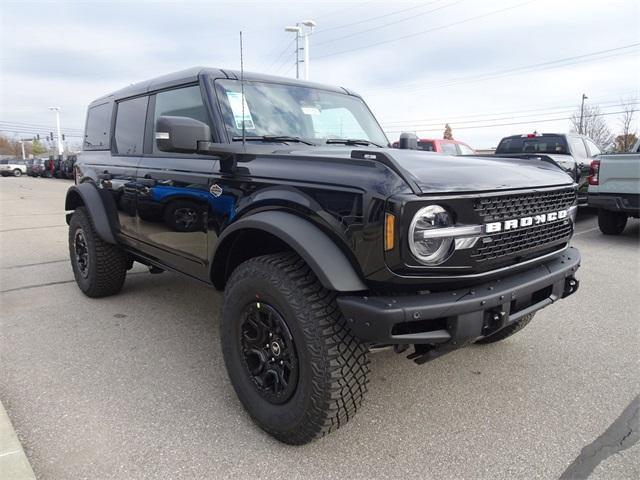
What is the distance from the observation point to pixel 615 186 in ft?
24.1

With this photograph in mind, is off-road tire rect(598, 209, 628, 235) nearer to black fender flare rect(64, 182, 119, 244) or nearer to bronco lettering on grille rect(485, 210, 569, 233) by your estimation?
bronco lettering on grille rect(485, 210, 569, 233)

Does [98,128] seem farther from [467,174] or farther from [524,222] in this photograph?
[524,222]

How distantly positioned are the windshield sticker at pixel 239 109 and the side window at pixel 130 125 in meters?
1.08

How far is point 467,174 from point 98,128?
3916 mm

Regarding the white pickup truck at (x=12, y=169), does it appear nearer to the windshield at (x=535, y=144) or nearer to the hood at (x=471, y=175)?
the windshield at (x=535, y=144)

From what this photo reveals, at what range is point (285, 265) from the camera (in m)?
2.26

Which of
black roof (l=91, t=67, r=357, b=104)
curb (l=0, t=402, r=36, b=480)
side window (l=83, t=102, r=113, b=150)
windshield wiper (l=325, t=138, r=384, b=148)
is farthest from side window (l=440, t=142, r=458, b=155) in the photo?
curb (l=0, t=402, r=36, b=480)

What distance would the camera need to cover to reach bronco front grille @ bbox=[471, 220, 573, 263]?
6.81 feet

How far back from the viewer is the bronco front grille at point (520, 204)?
2094mm

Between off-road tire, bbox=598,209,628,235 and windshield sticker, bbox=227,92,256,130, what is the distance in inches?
280

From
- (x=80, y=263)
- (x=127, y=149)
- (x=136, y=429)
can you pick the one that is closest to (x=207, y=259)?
(x=136, y=429)

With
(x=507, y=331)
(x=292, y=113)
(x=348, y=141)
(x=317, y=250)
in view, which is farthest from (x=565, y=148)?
(x=317, y=250)

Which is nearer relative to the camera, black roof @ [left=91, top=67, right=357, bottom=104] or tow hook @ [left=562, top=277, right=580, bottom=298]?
tow hook @ [left=562, top=277, right=580, bottom=298]

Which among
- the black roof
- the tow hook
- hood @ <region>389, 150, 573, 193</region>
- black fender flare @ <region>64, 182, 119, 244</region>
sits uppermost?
the black roof
